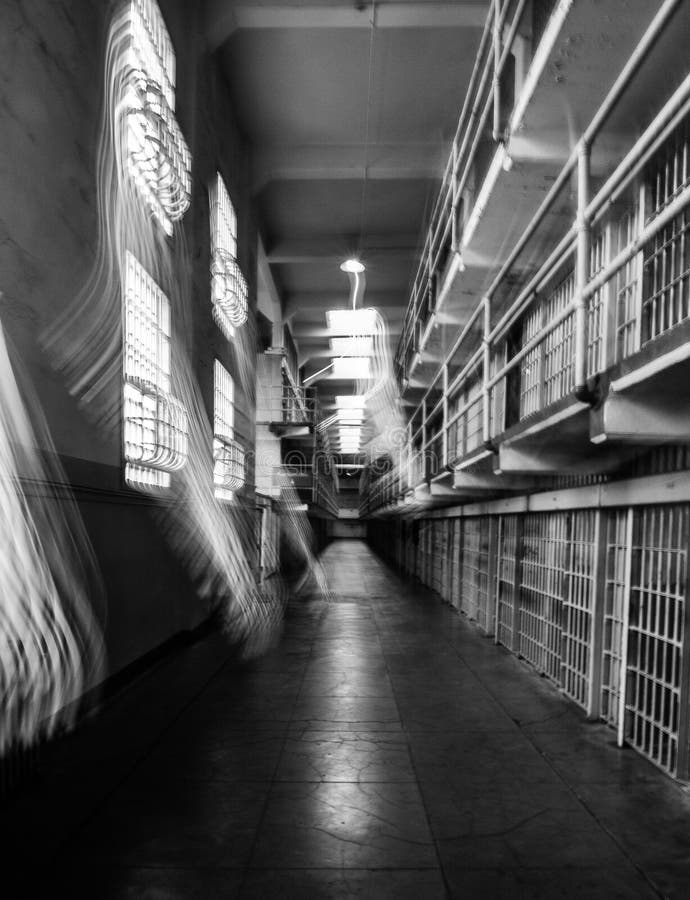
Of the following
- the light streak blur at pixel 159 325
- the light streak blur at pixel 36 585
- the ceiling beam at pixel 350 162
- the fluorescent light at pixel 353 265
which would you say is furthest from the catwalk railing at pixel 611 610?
the fluorescent light at pixel 353 265

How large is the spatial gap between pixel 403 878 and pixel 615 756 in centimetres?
209

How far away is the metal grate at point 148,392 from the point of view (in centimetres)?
612

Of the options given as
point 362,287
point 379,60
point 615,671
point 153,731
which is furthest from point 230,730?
point 362,287

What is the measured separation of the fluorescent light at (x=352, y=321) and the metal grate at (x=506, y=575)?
8.49m

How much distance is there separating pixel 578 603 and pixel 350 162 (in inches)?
340

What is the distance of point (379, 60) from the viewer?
9469mm

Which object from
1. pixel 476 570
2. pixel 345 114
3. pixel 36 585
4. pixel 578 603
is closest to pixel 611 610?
pixel 578 603

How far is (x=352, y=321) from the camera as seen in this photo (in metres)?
16.9

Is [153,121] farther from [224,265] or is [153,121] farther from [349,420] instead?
[349,420]

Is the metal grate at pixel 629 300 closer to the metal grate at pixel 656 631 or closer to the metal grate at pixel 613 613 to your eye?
the metal grate at pixel 656 631

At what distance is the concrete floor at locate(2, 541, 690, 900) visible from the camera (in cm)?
301

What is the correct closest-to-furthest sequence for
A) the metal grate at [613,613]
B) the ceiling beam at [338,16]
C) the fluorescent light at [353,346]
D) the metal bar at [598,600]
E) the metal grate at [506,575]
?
the metal grate at [613,613]
the metal bar at [598,600]
the metal grate at [506,575]
the ceiling beam at [338,16]
the fluorescent light at [353,346]

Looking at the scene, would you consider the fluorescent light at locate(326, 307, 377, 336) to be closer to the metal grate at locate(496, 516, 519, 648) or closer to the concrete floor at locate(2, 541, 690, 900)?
the metal grate at locate(496, 516, 519, 648)

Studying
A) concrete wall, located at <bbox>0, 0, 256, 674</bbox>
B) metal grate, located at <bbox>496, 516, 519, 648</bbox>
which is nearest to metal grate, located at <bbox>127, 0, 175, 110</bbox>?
concrete wall, located at <bbox>0, 0, 256, 674</bbox>
